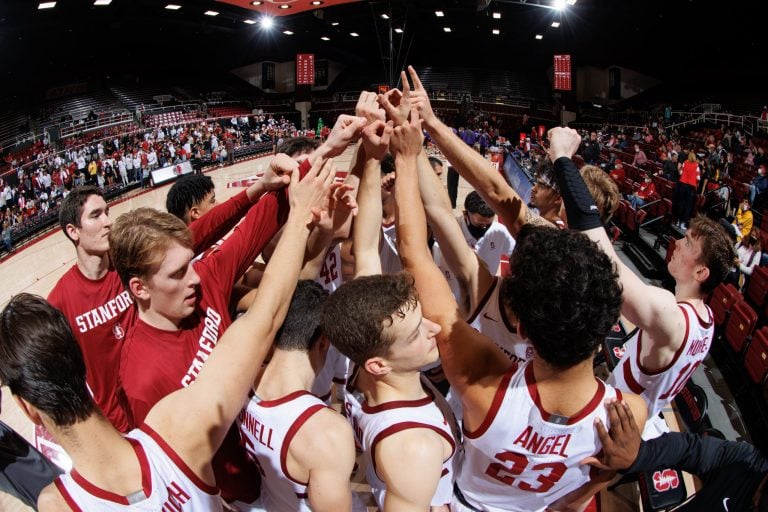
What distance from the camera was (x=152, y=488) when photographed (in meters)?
1.28

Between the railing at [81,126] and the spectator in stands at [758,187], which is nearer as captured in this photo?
the spectator in stands at [758,187]

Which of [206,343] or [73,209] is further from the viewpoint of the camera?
[73,209]

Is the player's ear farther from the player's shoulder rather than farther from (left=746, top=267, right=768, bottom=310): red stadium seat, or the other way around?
(left=746, top=267, right=768, bottom=310): red stadium seat

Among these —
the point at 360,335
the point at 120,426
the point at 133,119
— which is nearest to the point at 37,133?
the point at 133,119

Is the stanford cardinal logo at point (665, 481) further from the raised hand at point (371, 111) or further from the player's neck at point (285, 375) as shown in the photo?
the raised hand at point (371, 111)

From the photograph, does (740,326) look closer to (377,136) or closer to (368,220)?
(368,220)

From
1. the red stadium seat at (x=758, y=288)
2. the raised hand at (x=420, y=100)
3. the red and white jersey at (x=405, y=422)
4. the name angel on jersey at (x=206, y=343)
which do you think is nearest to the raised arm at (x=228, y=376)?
the name angel on jersey at (x=206, y=343)

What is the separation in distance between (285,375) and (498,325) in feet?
3.99

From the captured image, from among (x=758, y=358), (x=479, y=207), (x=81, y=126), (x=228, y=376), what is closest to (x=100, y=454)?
(x=228, y=376)

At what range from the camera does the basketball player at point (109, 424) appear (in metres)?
1.18

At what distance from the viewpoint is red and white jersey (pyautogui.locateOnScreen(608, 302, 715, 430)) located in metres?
2.20

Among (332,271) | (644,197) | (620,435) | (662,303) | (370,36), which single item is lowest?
(644,197)

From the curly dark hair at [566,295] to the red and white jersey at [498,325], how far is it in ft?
3.27

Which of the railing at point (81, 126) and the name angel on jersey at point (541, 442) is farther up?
the railing at point (81, 126)
